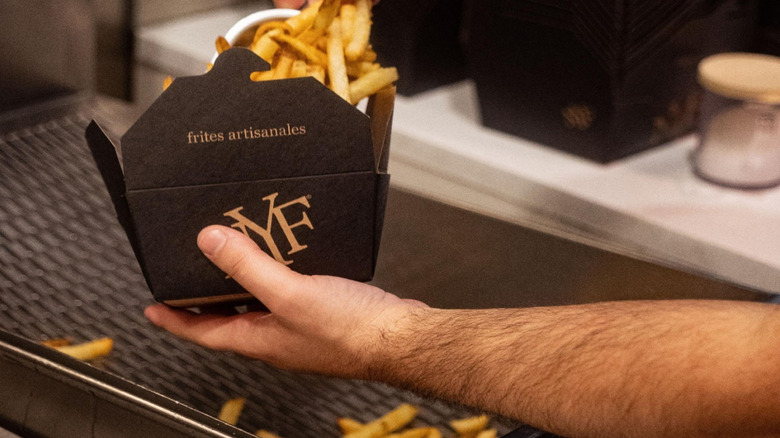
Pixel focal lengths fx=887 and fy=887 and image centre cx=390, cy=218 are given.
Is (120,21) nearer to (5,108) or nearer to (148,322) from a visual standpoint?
(5,108)

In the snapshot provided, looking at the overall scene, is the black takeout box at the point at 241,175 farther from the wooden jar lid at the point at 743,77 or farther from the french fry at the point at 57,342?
the wooden jar lid at the point at 743,77

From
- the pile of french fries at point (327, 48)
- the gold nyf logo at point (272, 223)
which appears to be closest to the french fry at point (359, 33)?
the pile of french fries at point (327, 48)

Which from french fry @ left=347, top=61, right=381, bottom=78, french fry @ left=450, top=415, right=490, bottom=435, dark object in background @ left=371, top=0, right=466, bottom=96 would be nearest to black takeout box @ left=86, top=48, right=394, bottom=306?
french fry @ left=347, top=61, right=381, bottom=78

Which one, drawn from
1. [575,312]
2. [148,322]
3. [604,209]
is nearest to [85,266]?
[148,322]

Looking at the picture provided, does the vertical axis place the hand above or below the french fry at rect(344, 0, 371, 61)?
below

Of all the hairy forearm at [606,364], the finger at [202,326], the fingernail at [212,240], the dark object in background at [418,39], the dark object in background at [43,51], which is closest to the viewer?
the hairy forearm at [606,364]

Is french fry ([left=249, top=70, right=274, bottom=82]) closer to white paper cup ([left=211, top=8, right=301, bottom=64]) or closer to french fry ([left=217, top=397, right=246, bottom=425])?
white paper cup ([left=211, top=8, right=301, bottom=64])

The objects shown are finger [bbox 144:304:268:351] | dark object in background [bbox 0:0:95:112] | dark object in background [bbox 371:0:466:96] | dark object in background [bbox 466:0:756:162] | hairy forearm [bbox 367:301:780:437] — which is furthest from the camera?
dark object in background [bbox 371:0:466:96]
